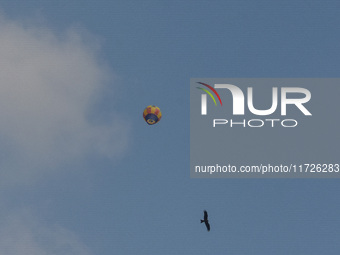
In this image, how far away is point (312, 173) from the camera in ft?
313

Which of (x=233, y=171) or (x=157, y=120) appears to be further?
(x=157, y=120)

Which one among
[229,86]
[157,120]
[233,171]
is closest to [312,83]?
[229,86]

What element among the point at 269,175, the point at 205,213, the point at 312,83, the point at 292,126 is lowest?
the point at 205,213

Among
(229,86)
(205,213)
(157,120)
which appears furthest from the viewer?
(157,120)

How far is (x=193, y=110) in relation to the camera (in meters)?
101

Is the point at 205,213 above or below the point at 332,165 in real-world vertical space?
below

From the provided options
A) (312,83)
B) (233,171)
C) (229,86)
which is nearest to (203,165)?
(233,171)

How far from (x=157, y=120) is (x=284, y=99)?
21353 millimetres

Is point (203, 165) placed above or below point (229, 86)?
below

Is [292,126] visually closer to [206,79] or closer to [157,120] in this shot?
[206,79]

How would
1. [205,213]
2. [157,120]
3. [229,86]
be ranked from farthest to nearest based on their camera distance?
1. [157,120]
2. [229,86]
3. [205,213]

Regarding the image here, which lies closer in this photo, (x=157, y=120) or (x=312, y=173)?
(x=312, y=173)

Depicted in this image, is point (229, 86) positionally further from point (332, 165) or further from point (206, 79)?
point (332, 165)

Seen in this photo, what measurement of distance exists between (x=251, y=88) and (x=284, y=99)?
17.3ft
